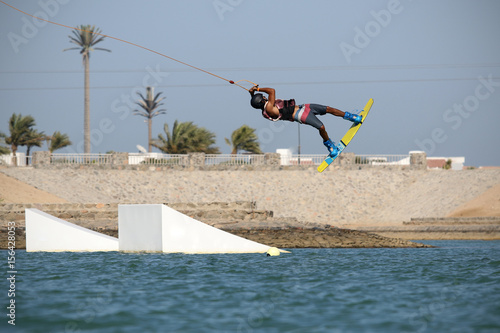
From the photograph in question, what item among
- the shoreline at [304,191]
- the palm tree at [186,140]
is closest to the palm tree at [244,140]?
the palm tree at [186,140]

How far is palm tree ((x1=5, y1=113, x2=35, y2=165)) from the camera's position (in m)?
63.4

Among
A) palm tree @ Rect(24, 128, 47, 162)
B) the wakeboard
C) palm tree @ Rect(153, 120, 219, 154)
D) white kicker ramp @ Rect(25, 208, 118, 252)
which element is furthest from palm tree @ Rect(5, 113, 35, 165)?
the wakeboard

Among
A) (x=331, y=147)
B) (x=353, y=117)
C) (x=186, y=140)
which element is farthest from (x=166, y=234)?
(x=186, y=140)

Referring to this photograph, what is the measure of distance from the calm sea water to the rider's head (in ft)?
13.6

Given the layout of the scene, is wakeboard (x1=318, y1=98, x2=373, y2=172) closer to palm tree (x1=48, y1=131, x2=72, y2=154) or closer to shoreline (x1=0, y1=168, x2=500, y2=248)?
shoreline (x1=0, y1=168, x2=500, y2=248)

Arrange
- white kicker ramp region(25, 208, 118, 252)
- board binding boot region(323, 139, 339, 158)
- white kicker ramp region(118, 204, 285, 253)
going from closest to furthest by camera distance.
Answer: board binding boot region(323, 139, 339, 158)
white kicker ramp region(118, 204, 285, 253)
white kicker ramp region(25, 208, 118, 252)

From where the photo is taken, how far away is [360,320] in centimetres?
1223

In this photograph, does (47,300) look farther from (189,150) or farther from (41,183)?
(189,150)

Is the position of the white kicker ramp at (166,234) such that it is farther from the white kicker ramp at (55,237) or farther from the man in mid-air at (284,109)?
the man in mid-air at (284,109)

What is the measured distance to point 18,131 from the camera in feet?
208

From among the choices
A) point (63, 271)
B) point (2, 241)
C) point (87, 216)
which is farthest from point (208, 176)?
point (63, 271)

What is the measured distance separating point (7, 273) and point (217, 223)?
14.9m

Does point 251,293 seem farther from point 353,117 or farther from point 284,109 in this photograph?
point 353,117

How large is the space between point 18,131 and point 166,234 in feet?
147
